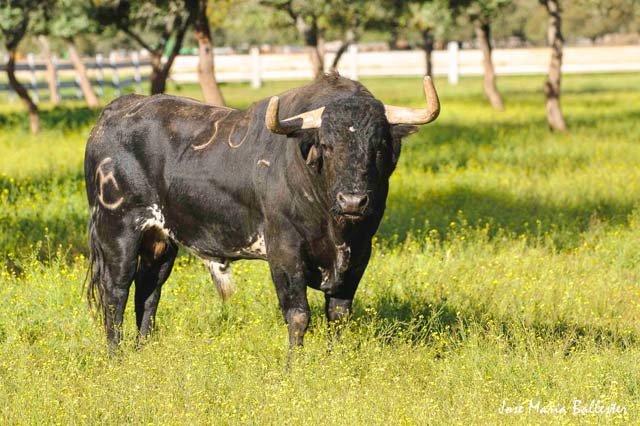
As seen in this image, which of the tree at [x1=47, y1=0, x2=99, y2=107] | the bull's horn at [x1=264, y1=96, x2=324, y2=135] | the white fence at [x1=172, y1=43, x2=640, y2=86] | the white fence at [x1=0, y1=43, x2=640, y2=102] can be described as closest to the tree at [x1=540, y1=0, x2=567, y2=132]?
the tree at [x1=47, y1=0, x2=99, y2=107]

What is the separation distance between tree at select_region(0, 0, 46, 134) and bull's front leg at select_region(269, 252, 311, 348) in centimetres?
1500

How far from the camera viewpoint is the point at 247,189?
6730 mm

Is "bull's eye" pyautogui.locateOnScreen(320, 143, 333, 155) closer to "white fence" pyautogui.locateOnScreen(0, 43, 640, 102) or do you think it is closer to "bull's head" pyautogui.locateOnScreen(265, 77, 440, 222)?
"bull's head" pyautogui.locateOnScreen(265, 77, 440, 222)

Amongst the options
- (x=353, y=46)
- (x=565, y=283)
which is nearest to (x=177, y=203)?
(x=565, y=283)

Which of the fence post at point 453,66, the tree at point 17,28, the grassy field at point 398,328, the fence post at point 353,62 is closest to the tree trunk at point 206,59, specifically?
the tree at point 17,28

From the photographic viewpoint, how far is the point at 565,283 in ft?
29.0

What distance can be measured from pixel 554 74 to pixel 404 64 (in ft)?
130

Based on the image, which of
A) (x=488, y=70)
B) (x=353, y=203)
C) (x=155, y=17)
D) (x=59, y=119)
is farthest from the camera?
(x=488, y=70)

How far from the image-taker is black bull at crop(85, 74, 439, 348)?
6062 millimetres

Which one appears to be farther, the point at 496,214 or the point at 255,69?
the point at 255,69

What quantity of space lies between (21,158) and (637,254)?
35.3 ft

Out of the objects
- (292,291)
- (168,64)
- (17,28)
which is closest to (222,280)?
(292,291)

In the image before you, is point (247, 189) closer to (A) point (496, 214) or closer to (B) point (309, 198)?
(B) point (309, 198)

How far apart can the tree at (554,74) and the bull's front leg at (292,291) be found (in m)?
15.0
